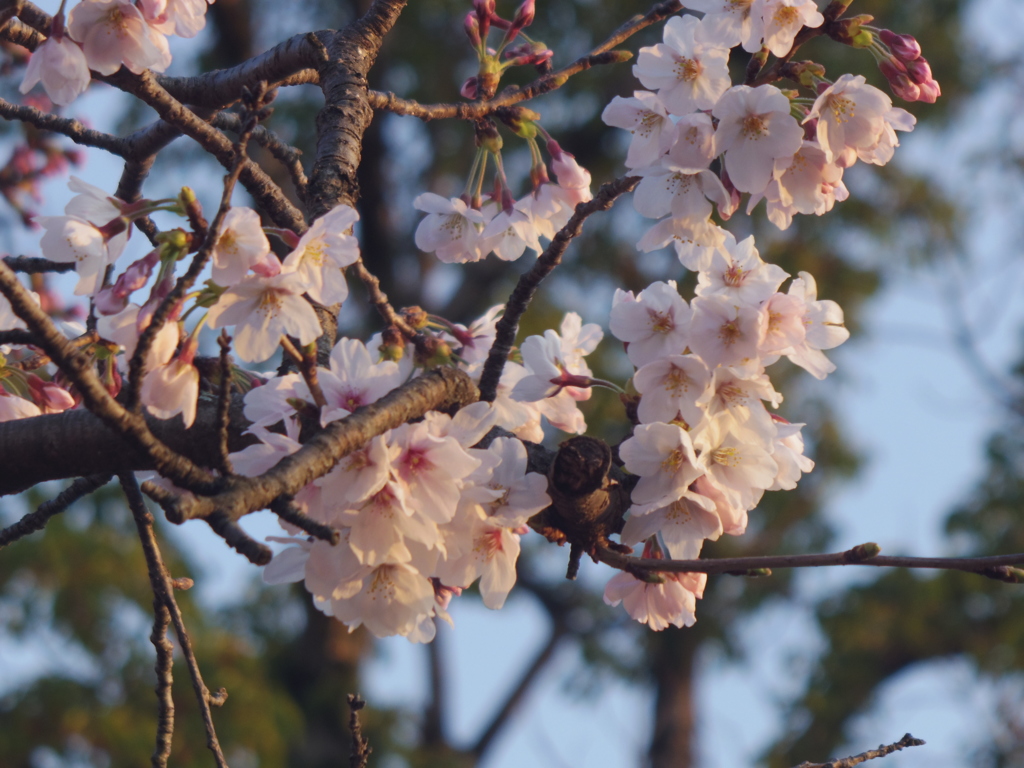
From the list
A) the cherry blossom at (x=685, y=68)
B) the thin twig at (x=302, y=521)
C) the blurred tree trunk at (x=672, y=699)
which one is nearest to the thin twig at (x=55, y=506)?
the thin twig at (x=302, y=521)

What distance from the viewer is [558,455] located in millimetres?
1036

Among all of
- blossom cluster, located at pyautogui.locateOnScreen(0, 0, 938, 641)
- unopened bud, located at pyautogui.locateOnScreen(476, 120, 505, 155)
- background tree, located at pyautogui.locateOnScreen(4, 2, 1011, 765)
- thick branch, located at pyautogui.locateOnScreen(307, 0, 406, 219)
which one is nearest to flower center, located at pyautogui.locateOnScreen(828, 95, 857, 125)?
blossom cluster, located at pyautogui.locateOnScreen(0, 0, 938, 641)

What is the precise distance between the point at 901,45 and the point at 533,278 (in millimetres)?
632

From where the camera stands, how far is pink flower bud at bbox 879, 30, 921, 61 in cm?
126

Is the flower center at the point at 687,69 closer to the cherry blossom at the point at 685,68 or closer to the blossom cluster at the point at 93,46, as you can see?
the cherry blossom at the point at 685,68

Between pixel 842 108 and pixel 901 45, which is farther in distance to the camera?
pixel 901 45

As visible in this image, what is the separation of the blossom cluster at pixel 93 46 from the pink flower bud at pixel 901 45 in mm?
946

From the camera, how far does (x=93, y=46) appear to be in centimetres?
114

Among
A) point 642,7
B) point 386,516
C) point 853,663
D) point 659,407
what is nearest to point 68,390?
point 386,516

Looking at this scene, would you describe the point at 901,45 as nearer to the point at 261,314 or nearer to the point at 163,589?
the point at 261,314

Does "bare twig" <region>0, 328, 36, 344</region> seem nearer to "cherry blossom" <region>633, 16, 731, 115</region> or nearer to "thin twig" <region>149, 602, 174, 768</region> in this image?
"thin twig" <region>149, 602, 174, 768</region>

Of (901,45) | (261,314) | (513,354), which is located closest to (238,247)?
(261,314)

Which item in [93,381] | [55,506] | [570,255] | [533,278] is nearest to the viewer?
→ [93,381]

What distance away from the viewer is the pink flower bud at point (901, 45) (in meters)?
1.26
